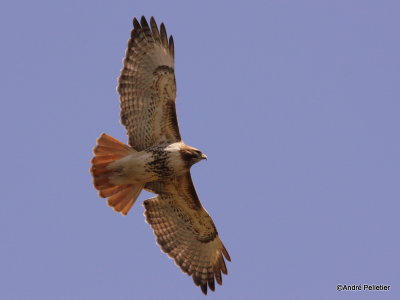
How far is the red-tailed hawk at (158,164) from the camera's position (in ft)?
45.3

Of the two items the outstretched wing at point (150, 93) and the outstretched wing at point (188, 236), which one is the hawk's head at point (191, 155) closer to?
the outstretched wing at point (150, 93)

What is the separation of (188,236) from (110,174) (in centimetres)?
212

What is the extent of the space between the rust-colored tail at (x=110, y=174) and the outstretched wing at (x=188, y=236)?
809 millimetres

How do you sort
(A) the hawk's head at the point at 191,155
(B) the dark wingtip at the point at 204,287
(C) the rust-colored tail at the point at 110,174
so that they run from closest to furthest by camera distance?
1. (C) the rust-colored tail at the point at 110,174
2. (A) the hawk's head at the point at 191,155
3. (B) the dark wingtip at the point at 204,287

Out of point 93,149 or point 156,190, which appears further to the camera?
point 156,190

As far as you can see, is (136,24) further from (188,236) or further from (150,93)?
(188,236)

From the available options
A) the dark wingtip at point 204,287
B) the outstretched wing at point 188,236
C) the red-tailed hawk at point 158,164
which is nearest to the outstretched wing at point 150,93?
the red-tailed hawk at point 158,164

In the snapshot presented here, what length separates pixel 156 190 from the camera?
1473 cm

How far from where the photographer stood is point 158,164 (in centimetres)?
1386

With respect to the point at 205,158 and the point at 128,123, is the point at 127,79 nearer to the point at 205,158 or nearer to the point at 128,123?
A: the point at 128,123

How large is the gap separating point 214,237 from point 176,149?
2054 millimetres

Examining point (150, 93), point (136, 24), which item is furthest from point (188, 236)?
point (136, 24)

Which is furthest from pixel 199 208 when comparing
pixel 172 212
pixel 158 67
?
pixel 158 67

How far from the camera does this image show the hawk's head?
13.8 metres
